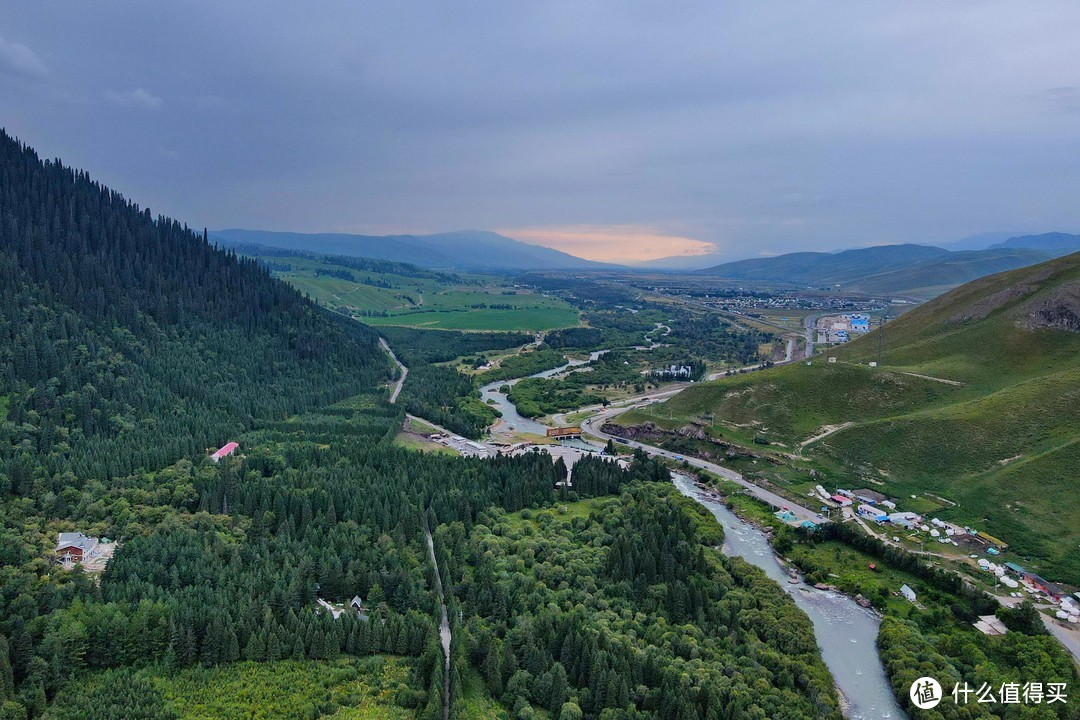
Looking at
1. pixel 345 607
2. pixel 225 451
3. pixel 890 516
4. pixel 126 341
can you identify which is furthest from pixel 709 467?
pixel 126 341

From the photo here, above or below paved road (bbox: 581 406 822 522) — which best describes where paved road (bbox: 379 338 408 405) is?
above

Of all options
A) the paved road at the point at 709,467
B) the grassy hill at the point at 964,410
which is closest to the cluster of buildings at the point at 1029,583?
the grassy hill at the point at 964,410

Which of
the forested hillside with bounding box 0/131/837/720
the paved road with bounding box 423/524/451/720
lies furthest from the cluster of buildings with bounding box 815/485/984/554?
the paved road with bounding box 423/524/451/720

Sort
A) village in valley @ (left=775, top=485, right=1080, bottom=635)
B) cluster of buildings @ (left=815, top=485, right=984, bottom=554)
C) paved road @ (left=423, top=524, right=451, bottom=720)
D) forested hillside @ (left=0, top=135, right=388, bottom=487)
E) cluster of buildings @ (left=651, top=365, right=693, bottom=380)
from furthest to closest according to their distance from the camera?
cluster of buildings @ (left=651, top=365, right=693, bottom=380), forested hillside @ (left=0, top=135, right=388, bottom=487), cluster of buildings @ (left=815, top=485, right=984, bottom=554), village in valley @ (left=775, top=485, right=1080, bottom=635), paved road @ (left=423, top=524, right=451, bottom=720)

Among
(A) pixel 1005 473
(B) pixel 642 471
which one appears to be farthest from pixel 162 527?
(A) pixel 1005 473

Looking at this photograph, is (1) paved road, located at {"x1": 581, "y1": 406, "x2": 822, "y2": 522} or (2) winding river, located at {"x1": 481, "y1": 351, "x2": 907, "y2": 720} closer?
(2) winding river, located at {"x1": 481, "y1": 351, "x2": 907, "y2": 720}

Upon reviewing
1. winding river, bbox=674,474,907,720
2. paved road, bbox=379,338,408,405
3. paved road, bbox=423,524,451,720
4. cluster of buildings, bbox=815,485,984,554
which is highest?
paved road, bbox=379,338,408,405

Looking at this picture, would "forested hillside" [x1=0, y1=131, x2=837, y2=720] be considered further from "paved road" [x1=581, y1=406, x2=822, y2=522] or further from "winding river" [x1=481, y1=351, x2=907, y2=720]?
"paved road" [x1=581, y1=406, x2=822, y2=522]
